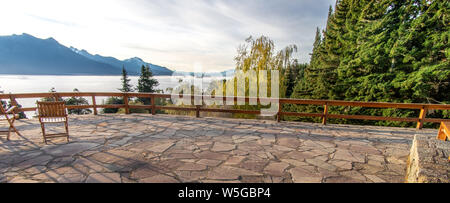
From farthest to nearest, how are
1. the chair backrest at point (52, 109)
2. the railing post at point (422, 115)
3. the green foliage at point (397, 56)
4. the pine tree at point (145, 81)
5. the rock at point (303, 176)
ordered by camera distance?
the pine tree at point (145, 81), the green foliage at point (397, 56), the railing post at point (422, 115), the chair backrest at point (52, 109), the rock at point (303, 176)

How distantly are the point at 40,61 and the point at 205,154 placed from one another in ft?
562

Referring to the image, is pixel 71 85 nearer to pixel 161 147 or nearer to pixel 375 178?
pixel 161 147

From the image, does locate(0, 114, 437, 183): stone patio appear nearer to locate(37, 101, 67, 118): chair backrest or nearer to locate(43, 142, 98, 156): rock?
locate(43, 142, 98, 156): rock

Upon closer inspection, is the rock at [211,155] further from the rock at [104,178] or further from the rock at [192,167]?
the rock at [104,178]

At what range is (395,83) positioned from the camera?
9.99 m

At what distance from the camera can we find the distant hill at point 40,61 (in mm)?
105406

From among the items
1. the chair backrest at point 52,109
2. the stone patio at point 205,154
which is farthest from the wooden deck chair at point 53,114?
the stone patio at point 205,154

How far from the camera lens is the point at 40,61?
120125mm

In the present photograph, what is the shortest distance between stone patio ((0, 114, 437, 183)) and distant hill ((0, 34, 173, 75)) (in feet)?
347

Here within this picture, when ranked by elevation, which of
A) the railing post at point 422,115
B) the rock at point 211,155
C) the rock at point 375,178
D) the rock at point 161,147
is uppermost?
the railing post at point 422,115

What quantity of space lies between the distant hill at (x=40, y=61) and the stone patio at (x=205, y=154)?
106 metres

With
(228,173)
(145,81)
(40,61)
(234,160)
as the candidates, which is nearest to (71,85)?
(145,81)
